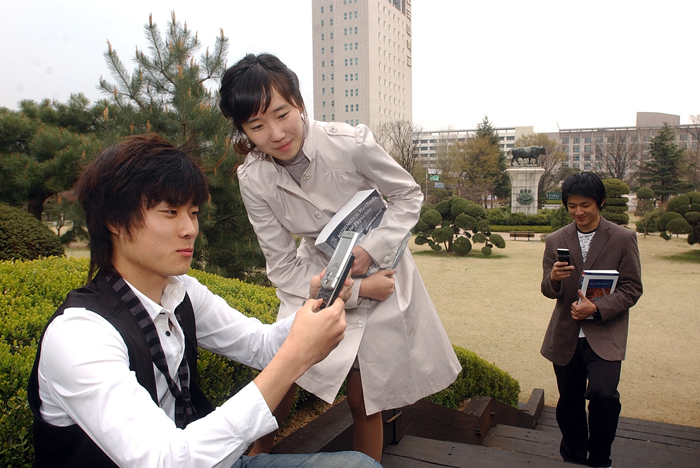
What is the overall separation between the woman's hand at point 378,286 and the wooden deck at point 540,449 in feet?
2.74

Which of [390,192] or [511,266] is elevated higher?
[390,192]

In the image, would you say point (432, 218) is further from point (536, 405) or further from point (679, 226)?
point (536, 405)

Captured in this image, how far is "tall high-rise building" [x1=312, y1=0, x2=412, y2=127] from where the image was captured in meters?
51.0

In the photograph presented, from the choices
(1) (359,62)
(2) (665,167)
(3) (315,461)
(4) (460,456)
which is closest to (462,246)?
(4) (460,456)

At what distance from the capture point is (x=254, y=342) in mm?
1527

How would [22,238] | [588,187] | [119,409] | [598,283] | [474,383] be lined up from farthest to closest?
[22,238] < [474,383] < [588,187] < [598,283] < [119,409]

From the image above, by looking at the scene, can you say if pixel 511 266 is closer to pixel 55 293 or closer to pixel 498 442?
pixel 498 442

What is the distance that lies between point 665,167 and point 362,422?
39.3m

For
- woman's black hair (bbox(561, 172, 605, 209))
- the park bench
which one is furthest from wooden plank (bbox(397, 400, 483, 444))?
the park bench

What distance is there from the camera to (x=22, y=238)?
4.88 m

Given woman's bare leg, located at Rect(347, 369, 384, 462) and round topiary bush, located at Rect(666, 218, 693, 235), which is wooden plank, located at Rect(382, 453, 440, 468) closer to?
woman's bare leg, located at Rect(347, 369, 384, 462)

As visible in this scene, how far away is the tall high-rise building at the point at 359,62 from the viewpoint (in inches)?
2009

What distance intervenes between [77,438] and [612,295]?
251 cm

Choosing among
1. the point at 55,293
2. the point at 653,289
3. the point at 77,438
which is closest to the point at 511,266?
the point at 653,289
